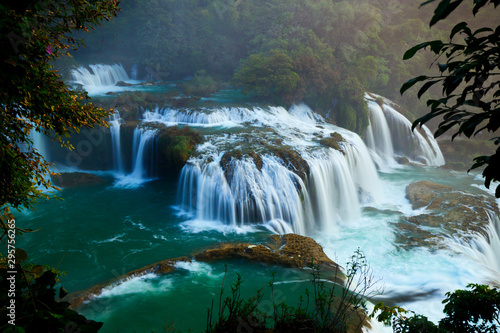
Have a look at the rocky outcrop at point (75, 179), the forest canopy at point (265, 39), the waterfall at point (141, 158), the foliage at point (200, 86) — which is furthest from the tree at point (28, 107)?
the forest canopy at point (265, 39)

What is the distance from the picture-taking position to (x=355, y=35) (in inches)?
949

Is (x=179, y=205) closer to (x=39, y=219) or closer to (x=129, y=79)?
(x=39, y=219)

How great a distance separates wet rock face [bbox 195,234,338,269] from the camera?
814cm

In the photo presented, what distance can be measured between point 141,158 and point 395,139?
605 inches

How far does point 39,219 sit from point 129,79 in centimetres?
1687

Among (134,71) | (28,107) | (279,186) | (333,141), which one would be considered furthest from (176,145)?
(134,71)

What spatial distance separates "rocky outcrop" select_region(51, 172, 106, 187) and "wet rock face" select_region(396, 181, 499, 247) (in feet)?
40.9

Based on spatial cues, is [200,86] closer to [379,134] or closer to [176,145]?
[176,145]

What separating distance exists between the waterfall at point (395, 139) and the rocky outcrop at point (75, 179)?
15.3 meters

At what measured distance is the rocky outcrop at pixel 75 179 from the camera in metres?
13.9

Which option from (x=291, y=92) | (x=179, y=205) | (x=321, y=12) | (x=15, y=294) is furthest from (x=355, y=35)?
(x=15, y=294)

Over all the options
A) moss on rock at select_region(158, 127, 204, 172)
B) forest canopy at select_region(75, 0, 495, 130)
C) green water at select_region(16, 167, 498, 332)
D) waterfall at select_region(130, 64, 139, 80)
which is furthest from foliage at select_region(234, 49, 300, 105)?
waterfall at select_region(130, 64, 139, 80)

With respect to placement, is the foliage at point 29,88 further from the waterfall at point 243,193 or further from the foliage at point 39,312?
the waterfall at point 243,193

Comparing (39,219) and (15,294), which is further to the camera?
(39,219)
